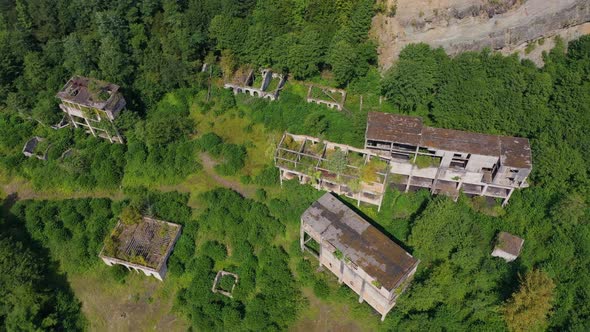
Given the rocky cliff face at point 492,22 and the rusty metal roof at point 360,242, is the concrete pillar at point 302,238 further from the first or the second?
the rocky cliff face at point 492,22

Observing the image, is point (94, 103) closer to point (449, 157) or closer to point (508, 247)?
point (449, 157)

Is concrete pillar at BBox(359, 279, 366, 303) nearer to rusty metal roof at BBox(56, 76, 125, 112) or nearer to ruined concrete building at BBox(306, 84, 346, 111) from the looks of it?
ruined concrete building at BBox(306, 84, 346, 111)

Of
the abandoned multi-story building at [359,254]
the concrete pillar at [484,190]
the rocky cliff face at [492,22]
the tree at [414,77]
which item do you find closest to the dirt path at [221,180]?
the abandoned multi-story building at [359,254]

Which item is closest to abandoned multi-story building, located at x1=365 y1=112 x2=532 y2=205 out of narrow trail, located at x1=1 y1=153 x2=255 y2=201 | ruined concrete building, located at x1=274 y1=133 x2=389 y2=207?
ruined concrete building, located at x1=274 y1=133 x2=389 y2=207

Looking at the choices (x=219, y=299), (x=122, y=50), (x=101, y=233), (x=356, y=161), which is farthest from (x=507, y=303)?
(x=122, y=50)

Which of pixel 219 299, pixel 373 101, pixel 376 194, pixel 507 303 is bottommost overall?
pixel 219 299

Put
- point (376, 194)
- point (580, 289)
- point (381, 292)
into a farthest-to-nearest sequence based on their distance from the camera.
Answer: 1. point (376, 194)
2. point (580, 289)
3. point (381, 292)

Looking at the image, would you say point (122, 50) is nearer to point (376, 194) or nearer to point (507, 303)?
point (376, 194)
